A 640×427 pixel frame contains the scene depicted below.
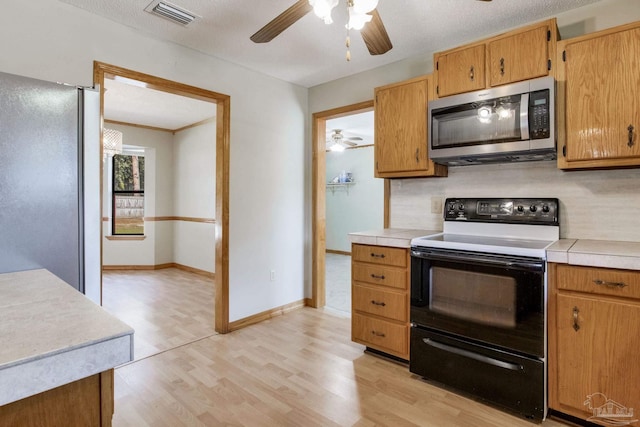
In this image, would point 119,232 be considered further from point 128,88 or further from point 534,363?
point 534,363

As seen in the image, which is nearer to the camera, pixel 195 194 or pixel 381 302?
pixel 381 302

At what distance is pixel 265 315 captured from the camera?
3463 millimetres

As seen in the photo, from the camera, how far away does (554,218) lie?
2211mm

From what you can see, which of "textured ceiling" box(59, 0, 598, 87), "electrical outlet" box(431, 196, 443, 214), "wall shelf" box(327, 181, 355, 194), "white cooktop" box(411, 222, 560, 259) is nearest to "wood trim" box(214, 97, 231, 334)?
"textured ceiling" box(59, 0, 598, 87)

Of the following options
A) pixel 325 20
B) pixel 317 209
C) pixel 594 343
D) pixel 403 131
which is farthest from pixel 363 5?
pixel 317 209

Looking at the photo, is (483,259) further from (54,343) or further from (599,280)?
(54,343)

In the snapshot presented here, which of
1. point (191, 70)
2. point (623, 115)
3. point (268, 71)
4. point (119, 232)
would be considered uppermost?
point (268, 71)

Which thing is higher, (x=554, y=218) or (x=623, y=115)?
(x=623, y=115)

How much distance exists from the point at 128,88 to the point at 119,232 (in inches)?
121

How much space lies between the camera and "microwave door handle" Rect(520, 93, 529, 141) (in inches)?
80.8

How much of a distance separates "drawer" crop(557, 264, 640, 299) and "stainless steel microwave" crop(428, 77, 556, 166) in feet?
2.44

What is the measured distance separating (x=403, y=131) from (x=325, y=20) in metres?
1.34

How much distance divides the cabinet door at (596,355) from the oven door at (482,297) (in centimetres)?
12

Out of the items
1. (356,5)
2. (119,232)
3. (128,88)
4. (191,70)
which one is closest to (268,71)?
(191,70)
